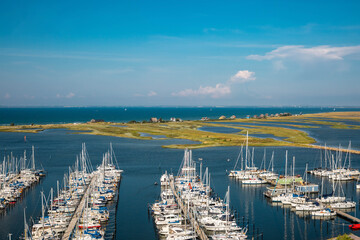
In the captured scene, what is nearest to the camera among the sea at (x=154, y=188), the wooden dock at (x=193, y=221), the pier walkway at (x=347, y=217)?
the wooden dock at (x=193, y=221)

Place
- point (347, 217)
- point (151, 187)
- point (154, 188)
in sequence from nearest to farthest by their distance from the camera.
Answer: point (347, 217), point (154, 188), point (151, 187)

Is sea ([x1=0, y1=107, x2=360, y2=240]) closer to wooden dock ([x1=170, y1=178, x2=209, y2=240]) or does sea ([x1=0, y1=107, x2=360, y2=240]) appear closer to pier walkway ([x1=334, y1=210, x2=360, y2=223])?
pier walkway ([x1=334, y1=210, x2=360, y2=223])

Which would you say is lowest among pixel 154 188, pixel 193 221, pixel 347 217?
pixel 347 217

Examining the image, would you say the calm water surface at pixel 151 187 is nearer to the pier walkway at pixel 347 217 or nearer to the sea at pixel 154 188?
the sea at pixel 154 188

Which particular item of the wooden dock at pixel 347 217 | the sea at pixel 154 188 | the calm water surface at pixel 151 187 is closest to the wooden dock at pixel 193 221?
the sea at pixel 154 188

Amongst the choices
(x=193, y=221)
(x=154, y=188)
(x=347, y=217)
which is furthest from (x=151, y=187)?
(x=347, y=217)

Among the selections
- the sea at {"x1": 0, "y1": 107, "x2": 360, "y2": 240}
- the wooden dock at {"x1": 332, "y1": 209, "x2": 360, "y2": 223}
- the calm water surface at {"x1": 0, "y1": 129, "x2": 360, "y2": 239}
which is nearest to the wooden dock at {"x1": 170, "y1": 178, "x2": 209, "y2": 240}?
the sea at {"x1": 0, "y1": 107, "x2": 360, "y2": 240}

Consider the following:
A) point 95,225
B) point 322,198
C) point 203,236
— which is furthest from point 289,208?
point 95,225

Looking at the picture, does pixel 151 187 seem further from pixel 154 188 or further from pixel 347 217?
pixel 347 217
